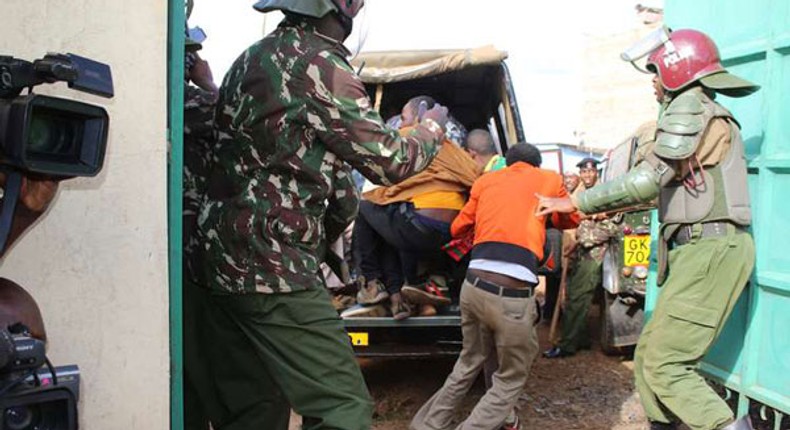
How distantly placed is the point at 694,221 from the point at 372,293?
82.2 inches

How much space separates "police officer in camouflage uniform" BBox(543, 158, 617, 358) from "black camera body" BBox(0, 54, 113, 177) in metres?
5.58

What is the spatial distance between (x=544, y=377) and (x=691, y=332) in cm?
259

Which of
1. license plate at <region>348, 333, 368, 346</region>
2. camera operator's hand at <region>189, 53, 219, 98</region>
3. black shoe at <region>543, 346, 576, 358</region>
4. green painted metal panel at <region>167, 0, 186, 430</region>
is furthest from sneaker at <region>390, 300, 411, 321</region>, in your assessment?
green painted metal panel at <region>167, 0, 186, 430</region>

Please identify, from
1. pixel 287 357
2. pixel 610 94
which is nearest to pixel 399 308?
pixel 287 357

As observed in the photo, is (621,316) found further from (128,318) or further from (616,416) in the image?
(128,318)

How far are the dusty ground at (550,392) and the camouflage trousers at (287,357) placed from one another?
2.04 metres

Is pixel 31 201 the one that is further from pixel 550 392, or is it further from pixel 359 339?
pixel 550 392

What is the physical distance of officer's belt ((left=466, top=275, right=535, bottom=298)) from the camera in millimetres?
4047

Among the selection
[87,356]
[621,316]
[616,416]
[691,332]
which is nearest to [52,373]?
[87,356]

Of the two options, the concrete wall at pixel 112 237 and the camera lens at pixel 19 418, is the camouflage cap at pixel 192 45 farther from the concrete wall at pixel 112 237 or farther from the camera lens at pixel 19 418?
the camera lens at pixel 19 418

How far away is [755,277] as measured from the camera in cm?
366

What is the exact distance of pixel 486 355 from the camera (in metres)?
4.36

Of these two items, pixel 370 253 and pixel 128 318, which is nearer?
pixel 128 318

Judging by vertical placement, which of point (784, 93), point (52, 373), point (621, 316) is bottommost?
point (621, 316)
